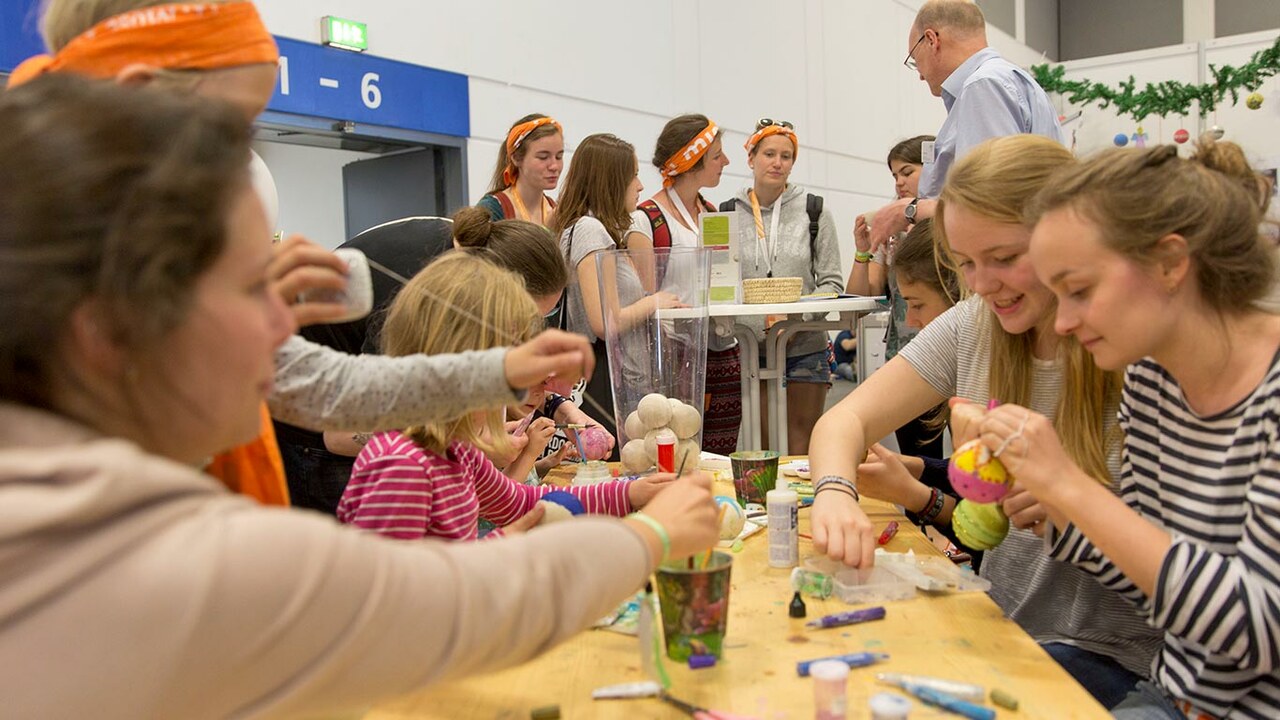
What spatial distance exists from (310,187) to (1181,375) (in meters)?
4.83

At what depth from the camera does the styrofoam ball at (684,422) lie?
2395 millimetres

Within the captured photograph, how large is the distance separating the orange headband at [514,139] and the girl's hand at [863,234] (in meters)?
1.65

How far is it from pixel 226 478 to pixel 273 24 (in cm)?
390

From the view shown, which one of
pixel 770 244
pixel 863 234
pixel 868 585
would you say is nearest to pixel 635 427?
pixel 868 585

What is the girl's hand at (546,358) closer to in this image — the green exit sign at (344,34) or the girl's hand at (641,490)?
the girl's hand at (641,490)

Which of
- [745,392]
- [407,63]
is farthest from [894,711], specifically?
[407,63]

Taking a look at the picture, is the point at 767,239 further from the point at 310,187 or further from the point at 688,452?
the point at 688,452

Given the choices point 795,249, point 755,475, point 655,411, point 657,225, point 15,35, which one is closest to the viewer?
point 755,475

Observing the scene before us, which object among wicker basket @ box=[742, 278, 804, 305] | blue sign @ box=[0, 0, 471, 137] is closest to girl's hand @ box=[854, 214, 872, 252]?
wicker basket @ box=[742, 278, 804, 305]

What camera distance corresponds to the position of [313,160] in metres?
5.36

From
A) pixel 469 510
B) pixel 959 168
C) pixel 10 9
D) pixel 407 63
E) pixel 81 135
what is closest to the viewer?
pixel 81 135

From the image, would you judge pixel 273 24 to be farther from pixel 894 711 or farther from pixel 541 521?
pixel 894 711

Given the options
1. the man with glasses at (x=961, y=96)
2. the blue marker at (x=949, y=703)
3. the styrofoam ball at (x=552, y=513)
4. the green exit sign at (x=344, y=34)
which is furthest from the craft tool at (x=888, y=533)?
the green exit sign at (x=344, y=34)

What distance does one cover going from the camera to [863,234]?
5.02 metres
